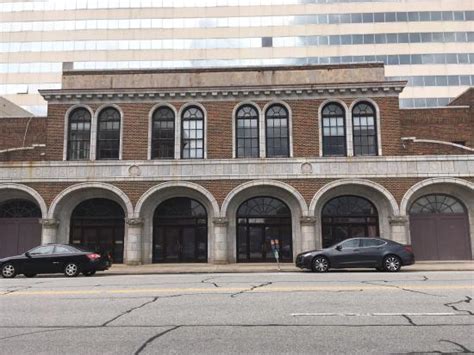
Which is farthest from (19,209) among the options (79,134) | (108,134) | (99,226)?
(108,134)

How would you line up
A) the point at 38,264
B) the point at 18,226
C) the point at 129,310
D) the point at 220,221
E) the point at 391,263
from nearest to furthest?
the point at 129,310 < the point at 38,264 < the point at 391,263 < the point at 220,221 < the point at 18,226

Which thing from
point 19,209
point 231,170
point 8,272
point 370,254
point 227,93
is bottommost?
point 8,272

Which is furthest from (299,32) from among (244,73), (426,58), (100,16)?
(244,73)

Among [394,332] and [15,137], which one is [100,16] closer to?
[15,137]

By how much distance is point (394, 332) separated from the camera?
6.28 meters

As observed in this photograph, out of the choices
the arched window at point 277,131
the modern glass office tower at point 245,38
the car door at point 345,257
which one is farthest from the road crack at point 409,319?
the modern glass office tower at point 245,38

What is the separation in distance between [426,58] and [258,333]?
164 ft

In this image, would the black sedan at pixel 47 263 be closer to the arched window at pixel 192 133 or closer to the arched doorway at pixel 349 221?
the arched window at pixel 192 133

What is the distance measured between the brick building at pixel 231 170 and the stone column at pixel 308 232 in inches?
1.8

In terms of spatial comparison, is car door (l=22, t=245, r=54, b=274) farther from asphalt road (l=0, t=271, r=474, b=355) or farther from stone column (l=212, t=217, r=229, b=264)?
stone column (l=212, t=217, r=229, b=264)

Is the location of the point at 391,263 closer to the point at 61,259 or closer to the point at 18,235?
Answer: the point at 61,259

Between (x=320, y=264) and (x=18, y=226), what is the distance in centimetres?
1506

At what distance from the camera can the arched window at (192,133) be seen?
2189 cm

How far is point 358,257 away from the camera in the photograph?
16453 millimetres
